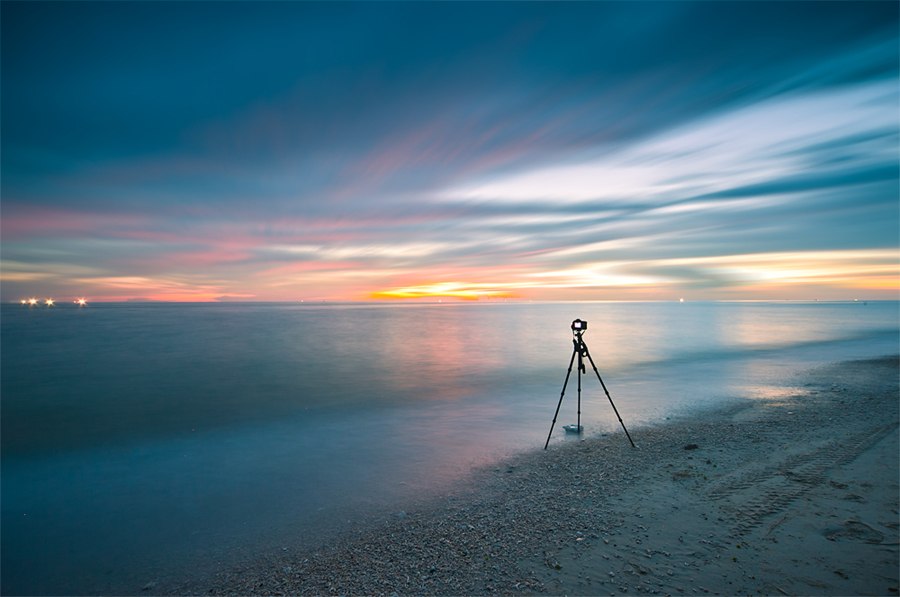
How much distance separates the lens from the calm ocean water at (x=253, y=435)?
6898mm

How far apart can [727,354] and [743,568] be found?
1188 inches

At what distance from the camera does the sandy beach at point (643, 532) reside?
4.72 metres

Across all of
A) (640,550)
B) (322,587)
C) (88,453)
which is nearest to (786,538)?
(640,550)

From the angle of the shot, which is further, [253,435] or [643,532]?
[253,435]

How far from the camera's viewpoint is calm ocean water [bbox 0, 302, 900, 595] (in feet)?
22.6

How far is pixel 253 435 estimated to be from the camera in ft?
42.4

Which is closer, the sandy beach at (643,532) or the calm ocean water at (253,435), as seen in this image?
the sandy beach at (643,532)

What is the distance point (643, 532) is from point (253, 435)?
11.6 m

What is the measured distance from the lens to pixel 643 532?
18.5ft

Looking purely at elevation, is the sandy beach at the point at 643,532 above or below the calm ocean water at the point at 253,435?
above

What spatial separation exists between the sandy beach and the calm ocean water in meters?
1.19

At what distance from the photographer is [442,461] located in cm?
995

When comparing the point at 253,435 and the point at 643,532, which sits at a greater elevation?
the point at 643,532

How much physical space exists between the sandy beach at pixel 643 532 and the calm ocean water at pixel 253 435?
1.19m
